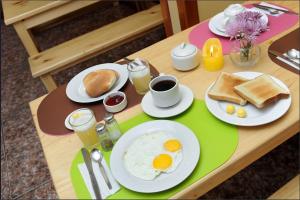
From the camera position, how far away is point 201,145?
0.84 meters

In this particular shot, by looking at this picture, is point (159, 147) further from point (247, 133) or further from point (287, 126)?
point (287, 126)

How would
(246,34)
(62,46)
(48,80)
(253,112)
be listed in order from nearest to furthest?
1. (253,112)
2. (246,34)
3. (48,80)
4. (62,46)

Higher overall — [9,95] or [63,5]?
[63,5]

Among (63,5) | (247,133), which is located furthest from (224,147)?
(63,5)

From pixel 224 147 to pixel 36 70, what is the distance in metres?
1.60

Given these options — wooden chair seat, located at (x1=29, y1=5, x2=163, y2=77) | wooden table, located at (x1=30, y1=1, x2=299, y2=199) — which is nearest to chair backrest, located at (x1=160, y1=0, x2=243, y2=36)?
wooden chair seat, located at (x1=29, y1=5, x2=163, y2=77)

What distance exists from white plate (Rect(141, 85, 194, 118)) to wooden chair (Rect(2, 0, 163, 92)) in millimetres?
1264

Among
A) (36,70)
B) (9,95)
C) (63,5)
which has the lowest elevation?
(9,95)

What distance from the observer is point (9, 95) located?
2.78 meters

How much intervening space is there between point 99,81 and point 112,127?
0.88 feet

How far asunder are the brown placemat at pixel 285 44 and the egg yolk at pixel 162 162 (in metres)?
0.52

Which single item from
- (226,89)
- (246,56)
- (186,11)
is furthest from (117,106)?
(186,11)

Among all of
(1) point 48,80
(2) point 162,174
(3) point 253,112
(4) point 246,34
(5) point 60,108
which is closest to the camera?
(2) point 162,174

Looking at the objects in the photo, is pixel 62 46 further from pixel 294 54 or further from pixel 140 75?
pixel 294 54
